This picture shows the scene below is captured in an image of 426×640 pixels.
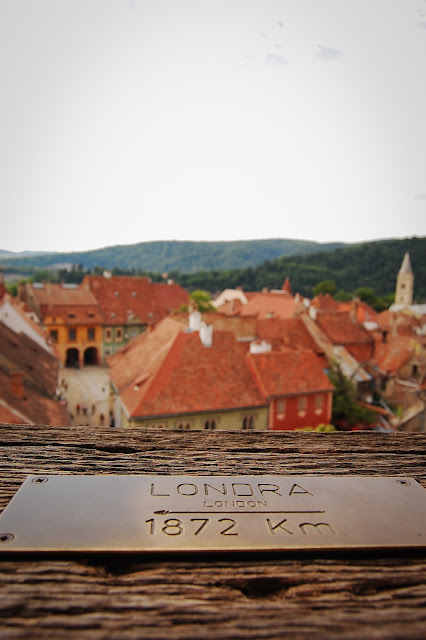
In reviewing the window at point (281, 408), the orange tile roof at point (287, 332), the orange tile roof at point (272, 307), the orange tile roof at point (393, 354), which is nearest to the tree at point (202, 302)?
the orange tile roof at point (272, 307)

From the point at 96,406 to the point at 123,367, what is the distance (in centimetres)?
999

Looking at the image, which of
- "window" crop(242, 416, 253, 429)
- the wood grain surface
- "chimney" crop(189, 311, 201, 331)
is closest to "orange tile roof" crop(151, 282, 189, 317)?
"chimney" crop(189, 311, 201, 331)

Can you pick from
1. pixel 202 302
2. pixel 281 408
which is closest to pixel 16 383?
pixel 281 408

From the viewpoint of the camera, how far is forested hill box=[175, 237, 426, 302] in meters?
131

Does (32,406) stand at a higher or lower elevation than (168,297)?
higher

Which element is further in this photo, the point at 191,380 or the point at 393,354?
the point at 393,354

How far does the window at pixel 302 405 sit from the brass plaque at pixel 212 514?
864 inches

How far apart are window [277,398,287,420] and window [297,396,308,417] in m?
0.89

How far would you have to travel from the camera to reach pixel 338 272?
15062 centimetres

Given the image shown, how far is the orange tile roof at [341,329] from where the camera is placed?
3903 cm

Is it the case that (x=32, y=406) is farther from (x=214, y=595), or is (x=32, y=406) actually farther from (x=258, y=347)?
(x=214, y=595)

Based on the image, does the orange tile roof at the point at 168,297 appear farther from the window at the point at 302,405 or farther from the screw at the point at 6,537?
the screw at the point at 6,537

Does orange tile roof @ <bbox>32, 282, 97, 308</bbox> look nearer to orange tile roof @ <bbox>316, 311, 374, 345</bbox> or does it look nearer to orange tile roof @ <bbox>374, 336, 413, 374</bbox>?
orange tile roof @ <bbox>316, 311, 374, 345</bbox>

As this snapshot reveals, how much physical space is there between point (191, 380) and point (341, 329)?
22.4m
